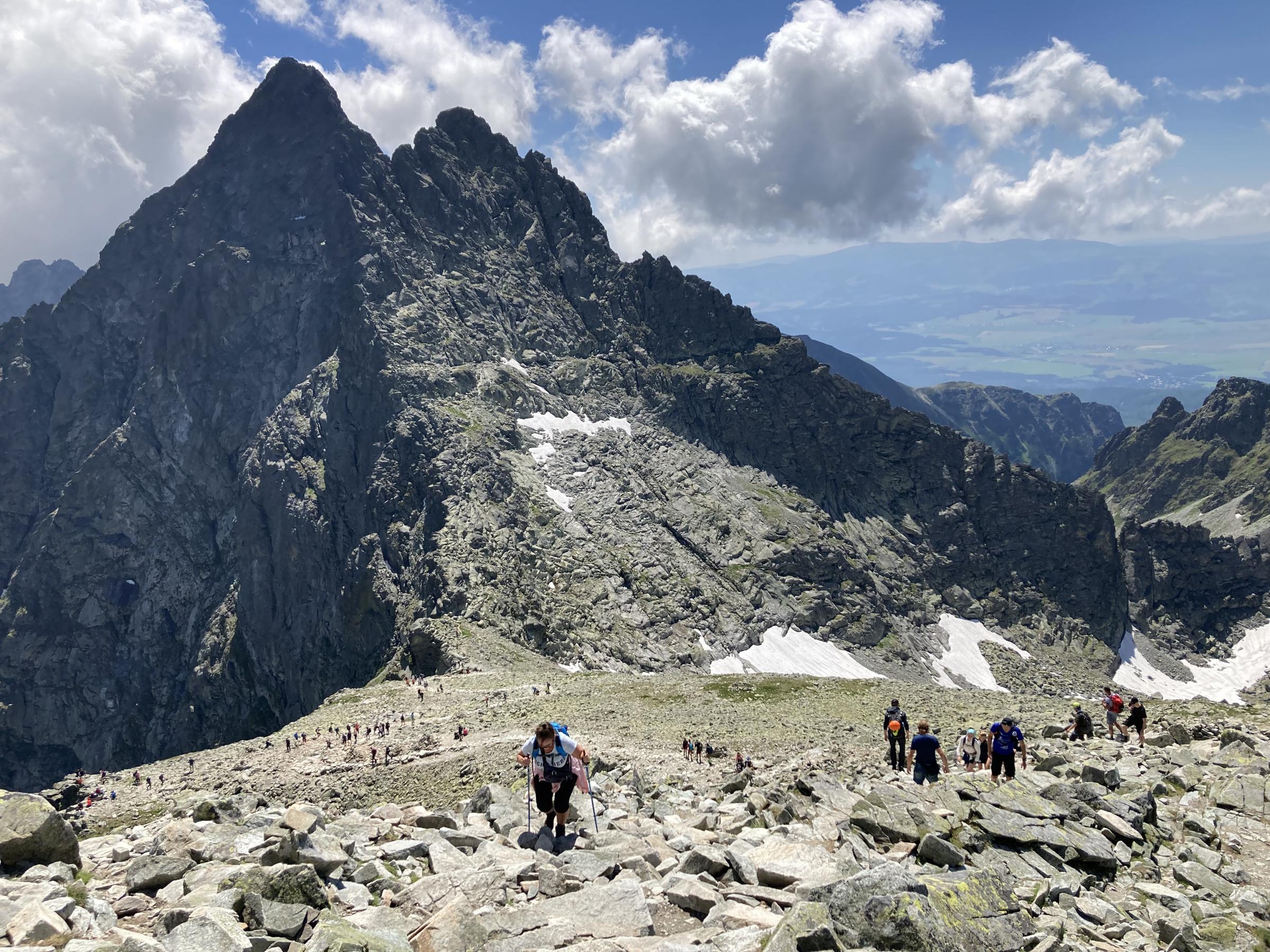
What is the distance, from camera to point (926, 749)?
22.5 meters

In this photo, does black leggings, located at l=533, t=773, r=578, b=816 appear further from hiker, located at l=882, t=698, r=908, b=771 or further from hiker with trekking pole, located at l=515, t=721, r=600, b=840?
hiker, located at l=882, t=698, r=908, b=771

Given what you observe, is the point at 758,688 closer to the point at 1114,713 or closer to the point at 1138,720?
the point at 1114,713

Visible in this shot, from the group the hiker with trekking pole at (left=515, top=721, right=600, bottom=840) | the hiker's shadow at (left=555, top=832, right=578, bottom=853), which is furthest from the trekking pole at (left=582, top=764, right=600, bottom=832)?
the hiker's shadow at (left=555, top=832, right=578, bottom=853)

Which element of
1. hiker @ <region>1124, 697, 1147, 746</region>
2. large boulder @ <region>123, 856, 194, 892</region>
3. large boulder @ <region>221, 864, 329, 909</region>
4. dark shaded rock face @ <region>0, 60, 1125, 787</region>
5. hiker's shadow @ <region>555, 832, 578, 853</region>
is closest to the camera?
large boulder @ <region>221, 864, 329, 909</region>

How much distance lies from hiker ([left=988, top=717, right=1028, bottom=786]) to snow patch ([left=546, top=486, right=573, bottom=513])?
413 feet

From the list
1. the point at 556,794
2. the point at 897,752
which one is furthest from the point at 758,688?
the point at 556,794

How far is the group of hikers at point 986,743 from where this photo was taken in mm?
22516

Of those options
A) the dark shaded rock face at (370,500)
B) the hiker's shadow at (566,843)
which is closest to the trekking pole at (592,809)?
the hiker's shadow at (566,843)

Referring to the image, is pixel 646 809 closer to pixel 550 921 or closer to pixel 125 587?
pixel 550 921

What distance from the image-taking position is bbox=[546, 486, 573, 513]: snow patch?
147m

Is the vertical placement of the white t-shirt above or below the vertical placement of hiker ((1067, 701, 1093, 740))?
above

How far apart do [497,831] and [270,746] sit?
1812 inches

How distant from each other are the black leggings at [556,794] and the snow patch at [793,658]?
113 meters

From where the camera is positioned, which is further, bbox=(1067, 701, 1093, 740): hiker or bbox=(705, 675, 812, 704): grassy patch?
bbox=(705, 675, 812, 704): grassy patch
